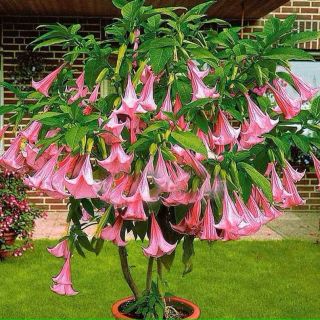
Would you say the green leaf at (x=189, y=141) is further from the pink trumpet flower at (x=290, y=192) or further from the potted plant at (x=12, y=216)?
the potted plant at (x=12, y=216)

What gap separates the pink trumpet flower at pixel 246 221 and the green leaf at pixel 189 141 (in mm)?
337

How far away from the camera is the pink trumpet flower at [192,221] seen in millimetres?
2446

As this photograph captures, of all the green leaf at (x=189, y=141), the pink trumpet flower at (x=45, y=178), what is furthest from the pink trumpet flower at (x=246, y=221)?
the pink trumpet flower at (x=45, y=178)

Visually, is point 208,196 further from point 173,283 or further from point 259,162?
point 173,283

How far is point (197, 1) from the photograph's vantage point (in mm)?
9148

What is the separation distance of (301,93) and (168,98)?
53 centimetres

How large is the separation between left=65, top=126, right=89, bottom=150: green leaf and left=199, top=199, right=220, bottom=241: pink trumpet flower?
1.86ft

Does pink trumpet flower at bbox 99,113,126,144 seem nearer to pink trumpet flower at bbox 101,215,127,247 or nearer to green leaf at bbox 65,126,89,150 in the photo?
green leaf at bbox 65,126,89,150

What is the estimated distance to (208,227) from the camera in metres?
2.41

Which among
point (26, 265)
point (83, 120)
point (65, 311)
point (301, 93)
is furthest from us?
point (26, 265)

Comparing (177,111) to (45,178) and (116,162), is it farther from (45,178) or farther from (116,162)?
(45,178)

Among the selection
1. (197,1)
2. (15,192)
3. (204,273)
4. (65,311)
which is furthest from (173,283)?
(197,1)

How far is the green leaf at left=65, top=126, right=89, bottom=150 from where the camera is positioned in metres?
2.07

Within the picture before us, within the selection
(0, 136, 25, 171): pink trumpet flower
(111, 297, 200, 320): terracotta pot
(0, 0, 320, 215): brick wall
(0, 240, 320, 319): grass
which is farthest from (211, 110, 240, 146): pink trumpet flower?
(0, 0, 320, 215): brick wall
